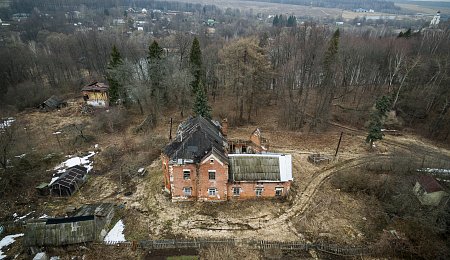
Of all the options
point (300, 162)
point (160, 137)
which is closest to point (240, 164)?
point (300, 162)

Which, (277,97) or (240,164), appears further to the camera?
(277,97)

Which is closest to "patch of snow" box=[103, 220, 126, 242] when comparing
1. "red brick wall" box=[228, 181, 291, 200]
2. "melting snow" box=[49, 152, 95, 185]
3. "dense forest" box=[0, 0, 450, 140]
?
"red brick wall" box=[228, 181, 291, 200]

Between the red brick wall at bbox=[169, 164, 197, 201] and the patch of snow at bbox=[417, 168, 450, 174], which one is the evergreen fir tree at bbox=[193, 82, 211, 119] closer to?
the red brick wall at bbox=[169, 164, 197, 201]

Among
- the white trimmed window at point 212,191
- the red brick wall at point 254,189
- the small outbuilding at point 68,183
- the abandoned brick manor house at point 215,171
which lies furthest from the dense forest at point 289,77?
the white trimmed window at point 212,191

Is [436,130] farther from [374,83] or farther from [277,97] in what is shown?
[277,97]

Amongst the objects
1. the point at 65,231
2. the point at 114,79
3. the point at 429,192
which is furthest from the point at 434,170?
the point at 114,79

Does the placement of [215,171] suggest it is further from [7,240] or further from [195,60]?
[195,60]

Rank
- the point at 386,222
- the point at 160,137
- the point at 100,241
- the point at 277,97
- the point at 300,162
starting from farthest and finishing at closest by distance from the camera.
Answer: the point at 277,97, the point at 160,137, the point at 300,162, the point at 386,222, the point at 100,241
